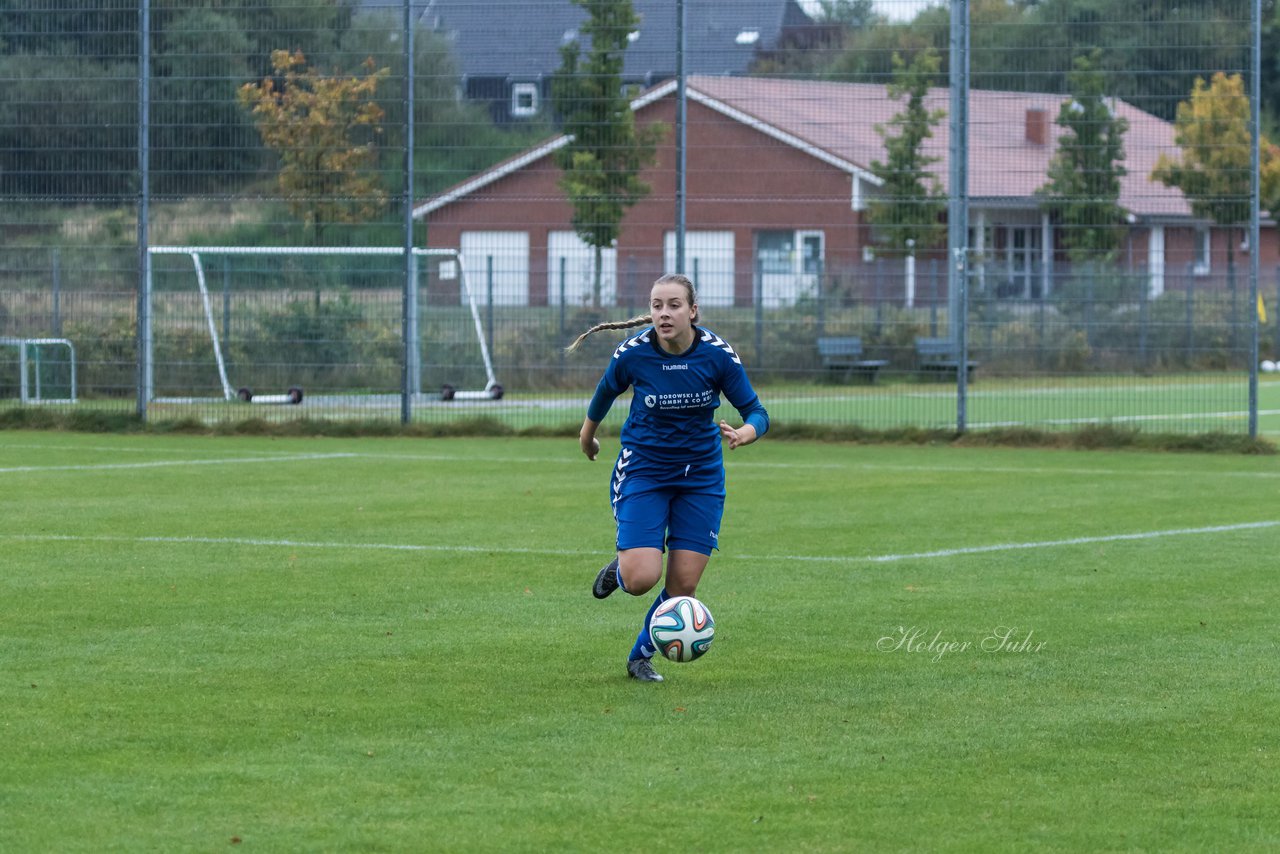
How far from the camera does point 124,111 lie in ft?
70.2

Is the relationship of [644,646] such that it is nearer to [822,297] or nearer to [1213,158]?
[1213,158]

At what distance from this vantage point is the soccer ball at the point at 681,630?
7.12m

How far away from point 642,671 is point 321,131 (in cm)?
1501

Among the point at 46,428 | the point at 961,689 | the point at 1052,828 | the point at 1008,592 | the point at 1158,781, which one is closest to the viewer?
the point at 1052,828

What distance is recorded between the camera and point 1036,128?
1992cm

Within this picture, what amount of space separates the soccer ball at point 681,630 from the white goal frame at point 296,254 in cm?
1383

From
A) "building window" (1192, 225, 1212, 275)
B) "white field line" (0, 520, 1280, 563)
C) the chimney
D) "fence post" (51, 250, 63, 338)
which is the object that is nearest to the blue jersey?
"white field line" (0, 520, 1280, 563)

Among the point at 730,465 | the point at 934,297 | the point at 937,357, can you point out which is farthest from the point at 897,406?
the point at 730,465

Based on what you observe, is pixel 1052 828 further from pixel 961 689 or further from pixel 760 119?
pixel 760 119

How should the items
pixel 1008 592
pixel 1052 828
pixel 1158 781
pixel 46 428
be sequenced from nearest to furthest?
pixel 1052 828 < pixel 1158 781 < pixel 1008 592 < pixel 46 428

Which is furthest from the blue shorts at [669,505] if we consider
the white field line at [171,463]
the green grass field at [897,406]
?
the green grass field at [897,406]

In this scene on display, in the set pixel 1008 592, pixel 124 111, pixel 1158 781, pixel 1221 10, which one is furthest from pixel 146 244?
pixel 1158 781

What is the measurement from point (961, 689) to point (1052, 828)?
1958 millimetres

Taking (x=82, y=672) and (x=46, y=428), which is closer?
(x=82, y=672)
